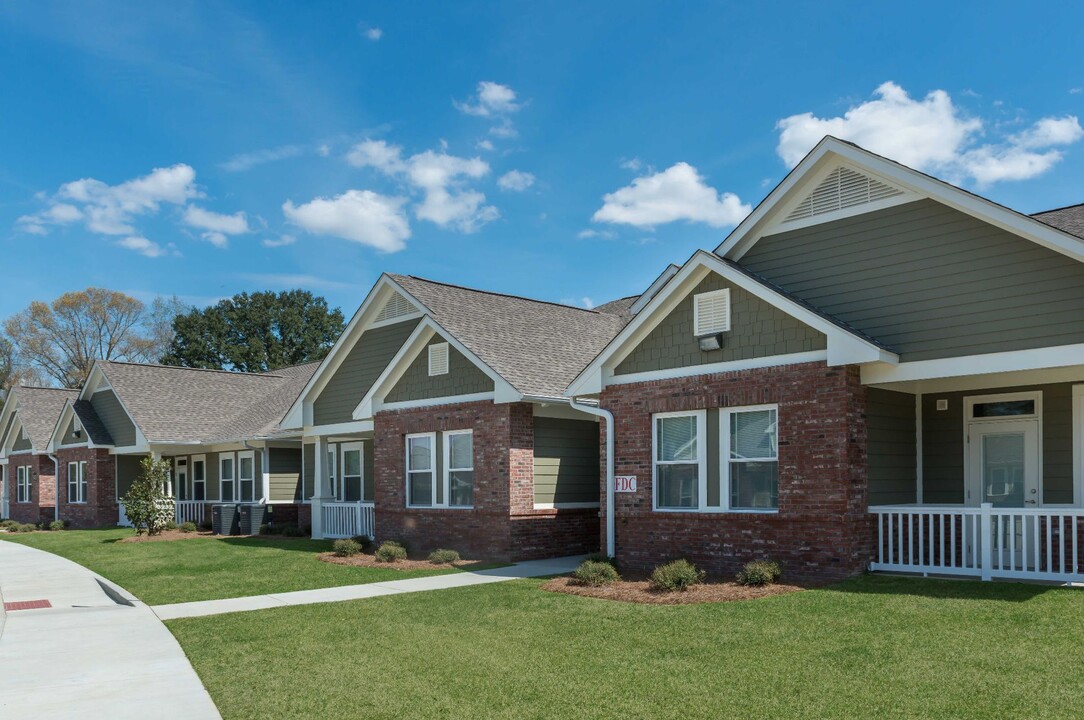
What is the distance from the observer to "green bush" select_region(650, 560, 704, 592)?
12.8 metres

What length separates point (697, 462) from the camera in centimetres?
1471

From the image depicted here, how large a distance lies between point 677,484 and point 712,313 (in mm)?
2866

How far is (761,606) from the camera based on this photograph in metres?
11.2

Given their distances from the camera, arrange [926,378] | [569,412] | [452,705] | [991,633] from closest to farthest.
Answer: [452,705] → [991,633] → [926,378] → [569,412]

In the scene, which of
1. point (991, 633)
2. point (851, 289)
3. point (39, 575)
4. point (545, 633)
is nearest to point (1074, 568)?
point (991, 633)

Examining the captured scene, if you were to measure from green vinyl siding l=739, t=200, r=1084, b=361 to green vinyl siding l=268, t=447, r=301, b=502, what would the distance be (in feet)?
62.7

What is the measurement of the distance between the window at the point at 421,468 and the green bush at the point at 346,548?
4.83 ft

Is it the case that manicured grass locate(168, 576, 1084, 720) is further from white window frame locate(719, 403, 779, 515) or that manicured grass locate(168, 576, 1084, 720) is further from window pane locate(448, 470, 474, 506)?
window pane locate(448, 470, 474, 506)

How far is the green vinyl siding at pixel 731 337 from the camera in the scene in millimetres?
13578

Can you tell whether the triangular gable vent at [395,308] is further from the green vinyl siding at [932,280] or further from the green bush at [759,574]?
the green bush at [759,574]

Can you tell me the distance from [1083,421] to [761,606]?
604cm

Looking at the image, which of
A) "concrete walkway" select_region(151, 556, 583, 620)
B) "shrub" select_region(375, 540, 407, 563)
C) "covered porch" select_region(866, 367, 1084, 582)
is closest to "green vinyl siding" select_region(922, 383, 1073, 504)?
"covered porch" select_region(866, 367, 1084, 582)

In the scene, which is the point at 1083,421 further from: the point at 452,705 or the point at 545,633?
the point at 452,705

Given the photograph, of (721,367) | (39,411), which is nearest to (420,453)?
(721,367)
